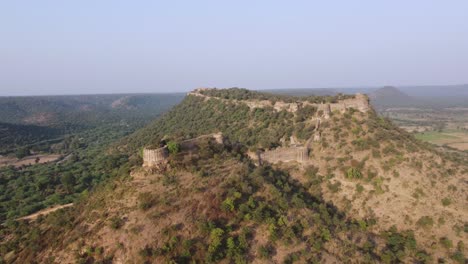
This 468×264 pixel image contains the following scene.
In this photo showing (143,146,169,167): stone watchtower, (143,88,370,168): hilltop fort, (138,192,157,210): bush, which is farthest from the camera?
(143,88,370,168): hilltop fort

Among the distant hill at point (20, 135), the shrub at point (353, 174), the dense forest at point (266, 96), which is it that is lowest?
the distant hill at point (20, 135)

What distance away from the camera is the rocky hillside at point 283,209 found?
69.9 ft

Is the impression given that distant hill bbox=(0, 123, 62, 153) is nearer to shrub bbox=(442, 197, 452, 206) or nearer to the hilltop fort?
the hilltop fort

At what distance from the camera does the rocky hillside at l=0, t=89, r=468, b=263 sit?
2130 cm

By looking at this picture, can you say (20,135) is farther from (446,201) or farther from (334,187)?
(446,201)

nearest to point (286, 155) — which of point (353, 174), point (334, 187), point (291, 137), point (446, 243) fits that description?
point (291, 137)

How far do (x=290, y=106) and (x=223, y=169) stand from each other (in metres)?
20.8

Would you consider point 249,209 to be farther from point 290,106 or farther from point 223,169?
point 290,106

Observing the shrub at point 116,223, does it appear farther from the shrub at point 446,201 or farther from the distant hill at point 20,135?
the distant hill at point 20,135

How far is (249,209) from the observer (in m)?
24.1

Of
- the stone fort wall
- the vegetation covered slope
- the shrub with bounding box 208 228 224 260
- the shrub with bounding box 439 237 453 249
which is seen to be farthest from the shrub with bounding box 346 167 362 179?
the shrub with bounding box 208 228 224 260

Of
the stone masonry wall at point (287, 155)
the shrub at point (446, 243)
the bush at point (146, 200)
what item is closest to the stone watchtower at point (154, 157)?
the bush at point (146, 200)

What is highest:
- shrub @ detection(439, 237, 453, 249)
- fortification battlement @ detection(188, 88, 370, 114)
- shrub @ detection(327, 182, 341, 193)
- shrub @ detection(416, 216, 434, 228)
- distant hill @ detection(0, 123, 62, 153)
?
fortification battlement @ detection(188, 88, 370, 114)

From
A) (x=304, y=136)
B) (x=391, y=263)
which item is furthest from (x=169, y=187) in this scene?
(x=304, y=136)
